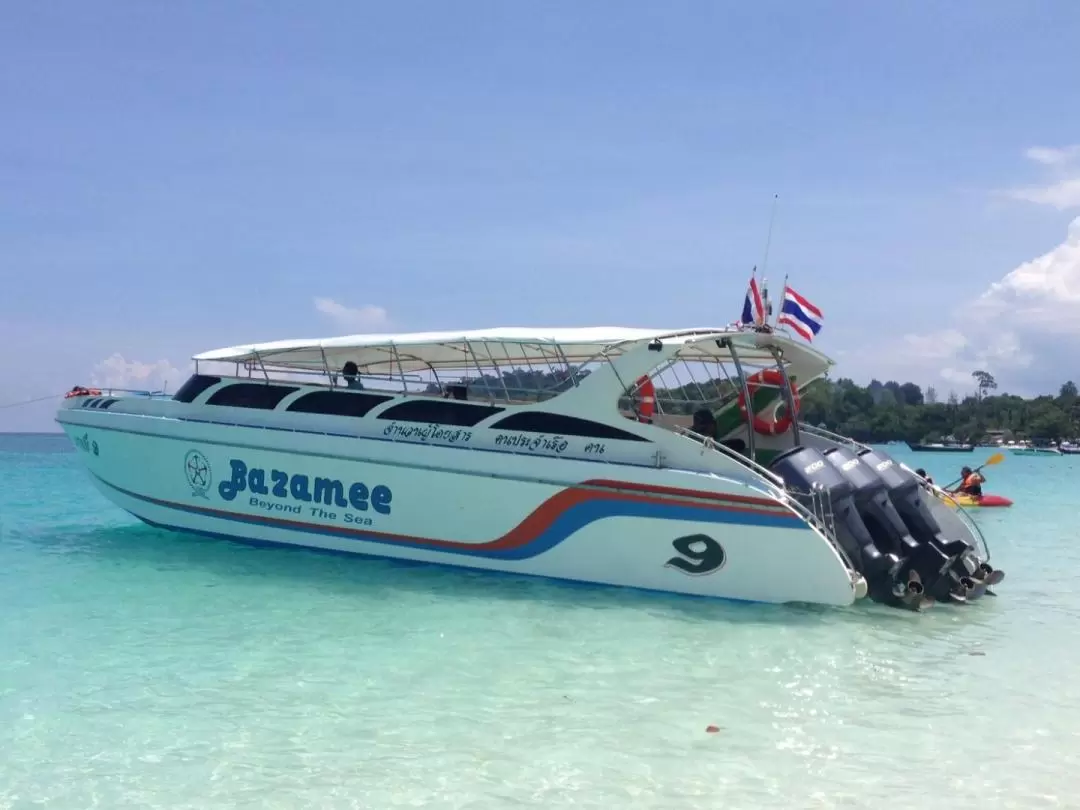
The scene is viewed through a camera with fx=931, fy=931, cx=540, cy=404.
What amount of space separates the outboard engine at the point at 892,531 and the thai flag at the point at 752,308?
155 cm

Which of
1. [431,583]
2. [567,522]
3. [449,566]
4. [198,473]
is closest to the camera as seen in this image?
[567,522]

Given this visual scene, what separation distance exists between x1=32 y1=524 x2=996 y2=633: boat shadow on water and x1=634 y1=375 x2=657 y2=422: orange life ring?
1.76 meters

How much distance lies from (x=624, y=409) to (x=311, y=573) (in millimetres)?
3556

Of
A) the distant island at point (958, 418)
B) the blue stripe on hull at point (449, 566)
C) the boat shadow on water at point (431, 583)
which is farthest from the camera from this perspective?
the distant island at point (958, 418)

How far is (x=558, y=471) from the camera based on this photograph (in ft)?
29.1

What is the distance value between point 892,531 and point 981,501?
12726 mm

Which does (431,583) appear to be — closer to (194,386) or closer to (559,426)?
(559,426)

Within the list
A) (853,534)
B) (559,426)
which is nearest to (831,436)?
(853,534)

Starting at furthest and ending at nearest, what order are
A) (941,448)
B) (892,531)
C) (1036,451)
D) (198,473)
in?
1. (1036,451)
2. (941,448)
3. (198,473)
4. (892,531)

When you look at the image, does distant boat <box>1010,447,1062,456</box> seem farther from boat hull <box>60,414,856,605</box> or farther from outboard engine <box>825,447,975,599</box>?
boat hull <box>60,414,856,605</box>

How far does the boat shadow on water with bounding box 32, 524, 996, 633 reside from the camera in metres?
7.85

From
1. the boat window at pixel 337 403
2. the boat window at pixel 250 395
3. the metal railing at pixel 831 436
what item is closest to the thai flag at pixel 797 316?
the metal railing at pixel 831 436

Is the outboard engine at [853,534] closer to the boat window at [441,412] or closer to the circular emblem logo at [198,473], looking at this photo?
the boat window at [441,412]

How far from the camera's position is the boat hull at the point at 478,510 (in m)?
8.07
